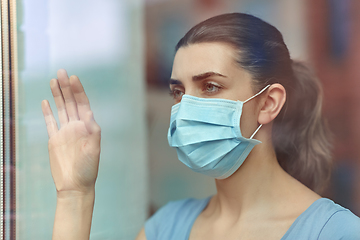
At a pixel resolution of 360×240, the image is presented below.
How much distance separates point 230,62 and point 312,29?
1.26 ft

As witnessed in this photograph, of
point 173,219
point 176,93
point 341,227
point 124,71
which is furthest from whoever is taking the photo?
point 124,71

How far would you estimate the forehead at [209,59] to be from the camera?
1202 millimetres

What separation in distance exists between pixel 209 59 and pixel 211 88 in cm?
10

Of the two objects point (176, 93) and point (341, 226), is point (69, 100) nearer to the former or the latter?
point (176, 93)

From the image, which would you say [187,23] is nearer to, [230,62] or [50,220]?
[230,62]

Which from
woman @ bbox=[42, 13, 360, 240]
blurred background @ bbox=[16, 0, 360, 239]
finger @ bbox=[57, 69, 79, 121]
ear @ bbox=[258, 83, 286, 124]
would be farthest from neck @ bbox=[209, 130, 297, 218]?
finger @ bbox=[57, 69, 79, 121]

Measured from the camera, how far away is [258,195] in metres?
1.27

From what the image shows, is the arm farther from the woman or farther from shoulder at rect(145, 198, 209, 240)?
shoulder at rect(145, 198, 209, 240)

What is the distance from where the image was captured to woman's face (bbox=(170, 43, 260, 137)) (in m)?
1.20

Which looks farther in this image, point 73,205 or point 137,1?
point 137,1

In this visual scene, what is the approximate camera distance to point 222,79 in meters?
1.20

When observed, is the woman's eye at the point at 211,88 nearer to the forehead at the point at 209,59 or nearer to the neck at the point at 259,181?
the forehead at the point at 209,59

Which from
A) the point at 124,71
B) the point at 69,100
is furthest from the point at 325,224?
the point at 124,71

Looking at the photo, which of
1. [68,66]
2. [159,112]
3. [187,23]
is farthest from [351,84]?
[68,66]
